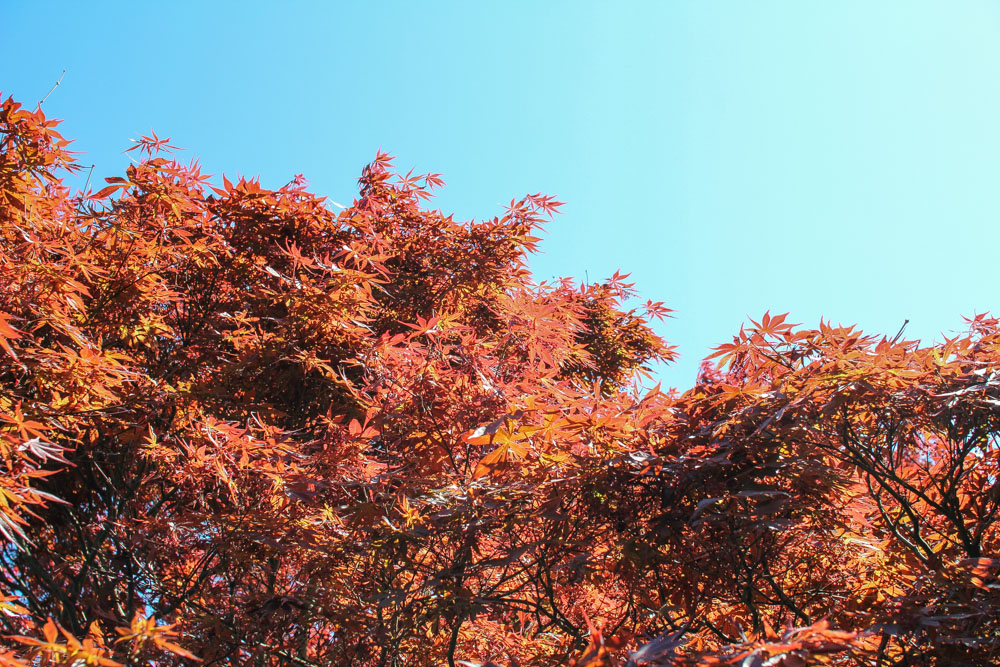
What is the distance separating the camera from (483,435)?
8.34ft

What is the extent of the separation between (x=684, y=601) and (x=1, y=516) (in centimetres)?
245

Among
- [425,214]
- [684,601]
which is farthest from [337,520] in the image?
[425,214]

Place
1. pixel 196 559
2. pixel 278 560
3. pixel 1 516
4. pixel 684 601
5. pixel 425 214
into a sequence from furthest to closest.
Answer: pixel 425 214
pixel 196 559
pixel 278 560
pixel 684 601
pixel 1 516

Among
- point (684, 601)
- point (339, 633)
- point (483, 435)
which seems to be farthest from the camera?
point (339, 633)

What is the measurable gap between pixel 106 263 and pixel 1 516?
7.29 ft

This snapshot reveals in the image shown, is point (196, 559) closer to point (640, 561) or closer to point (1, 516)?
point (1, 516)

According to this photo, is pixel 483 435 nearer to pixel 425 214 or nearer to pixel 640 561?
pixel 640 561

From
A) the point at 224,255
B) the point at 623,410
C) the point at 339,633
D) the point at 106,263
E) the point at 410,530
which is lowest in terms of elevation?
the point at 339,633

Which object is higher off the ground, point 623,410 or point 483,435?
point 623,410

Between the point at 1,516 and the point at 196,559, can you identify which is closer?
the point at 1,516

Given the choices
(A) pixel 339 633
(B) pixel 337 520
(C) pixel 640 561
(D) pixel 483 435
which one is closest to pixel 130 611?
(A) pixel 339 633

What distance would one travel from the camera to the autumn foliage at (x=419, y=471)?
2.40m

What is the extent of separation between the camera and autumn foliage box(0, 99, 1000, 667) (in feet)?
7.86

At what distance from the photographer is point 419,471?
10.9ft
